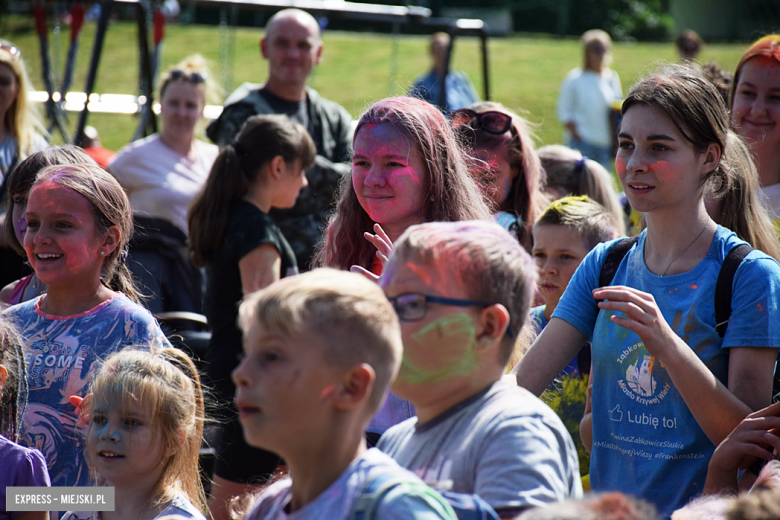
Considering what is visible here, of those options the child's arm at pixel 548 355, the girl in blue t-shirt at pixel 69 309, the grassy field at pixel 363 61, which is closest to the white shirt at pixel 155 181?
the girl in blue t-shirt at pixel 69 309

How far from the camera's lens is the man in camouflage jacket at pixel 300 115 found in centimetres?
485

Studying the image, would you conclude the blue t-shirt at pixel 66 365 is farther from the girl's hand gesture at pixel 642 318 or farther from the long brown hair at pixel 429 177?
the girl's hand gesture at pixel 642 318

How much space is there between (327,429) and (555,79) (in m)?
17.3

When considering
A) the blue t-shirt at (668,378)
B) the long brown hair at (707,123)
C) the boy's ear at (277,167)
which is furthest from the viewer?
the boy's ear at (277,167)

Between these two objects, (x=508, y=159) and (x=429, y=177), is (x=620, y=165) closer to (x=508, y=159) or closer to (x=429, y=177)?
(x=429, y=177)

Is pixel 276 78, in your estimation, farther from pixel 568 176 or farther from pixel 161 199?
pixel 568 176

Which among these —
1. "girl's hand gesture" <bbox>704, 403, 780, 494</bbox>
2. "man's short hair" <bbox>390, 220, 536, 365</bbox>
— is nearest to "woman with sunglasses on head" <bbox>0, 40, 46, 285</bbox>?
"man's short hair" <bbox>390, 220, 536, 365</bbox>

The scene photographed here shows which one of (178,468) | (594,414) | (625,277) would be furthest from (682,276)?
(178,468)

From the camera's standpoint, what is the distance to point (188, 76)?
5.31 meters

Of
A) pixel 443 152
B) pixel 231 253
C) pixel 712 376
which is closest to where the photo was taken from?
pixel 712 376

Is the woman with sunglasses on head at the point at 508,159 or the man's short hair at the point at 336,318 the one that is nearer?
the man's short hair at the point at 336,318

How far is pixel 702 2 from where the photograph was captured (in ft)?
85.7

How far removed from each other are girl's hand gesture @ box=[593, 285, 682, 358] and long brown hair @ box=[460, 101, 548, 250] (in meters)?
1.60

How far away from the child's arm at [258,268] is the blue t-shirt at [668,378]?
1.87 metres
